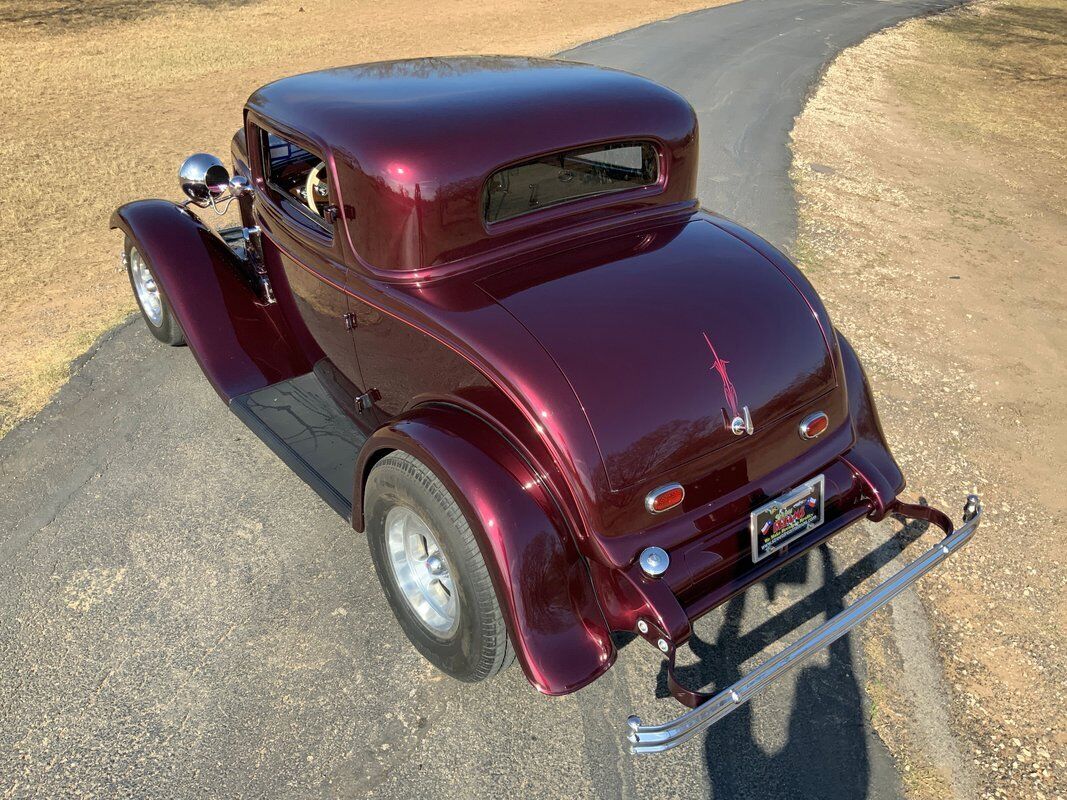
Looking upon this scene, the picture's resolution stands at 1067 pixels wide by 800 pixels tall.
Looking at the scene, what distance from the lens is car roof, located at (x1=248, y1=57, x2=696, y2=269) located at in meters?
3.15

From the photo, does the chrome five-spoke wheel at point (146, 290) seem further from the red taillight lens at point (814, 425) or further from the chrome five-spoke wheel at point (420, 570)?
the red taillight lens at point (814, 425)

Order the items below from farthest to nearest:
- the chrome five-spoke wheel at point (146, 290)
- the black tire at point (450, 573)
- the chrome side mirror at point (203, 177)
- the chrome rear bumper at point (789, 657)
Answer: the chrome five-spoke wheel at point (146, 290) < the chrome side mirror at point (203, 177) < the black tire at point (450, 573) < the chrome rear bumper at point (789, 657)

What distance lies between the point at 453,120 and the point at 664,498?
5.82ft

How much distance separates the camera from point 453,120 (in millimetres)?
3266

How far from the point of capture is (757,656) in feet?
11.0

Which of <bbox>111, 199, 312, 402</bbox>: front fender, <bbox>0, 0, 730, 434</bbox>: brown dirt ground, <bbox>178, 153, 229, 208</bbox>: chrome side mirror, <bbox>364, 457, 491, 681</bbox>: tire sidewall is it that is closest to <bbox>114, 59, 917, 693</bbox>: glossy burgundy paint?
<bbox>364, 457, 491, 681</bbox>: tire sidewall

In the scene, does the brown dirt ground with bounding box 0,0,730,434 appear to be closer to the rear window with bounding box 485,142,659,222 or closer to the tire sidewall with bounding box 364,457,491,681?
the tire sidewall with bounding box 364,457,491,681

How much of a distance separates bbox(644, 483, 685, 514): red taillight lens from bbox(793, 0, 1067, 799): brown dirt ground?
129cm

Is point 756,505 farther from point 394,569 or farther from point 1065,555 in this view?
point 1065,555

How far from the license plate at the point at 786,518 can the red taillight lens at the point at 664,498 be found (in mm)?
318

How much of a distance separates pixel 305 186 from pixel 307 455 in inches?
57.8

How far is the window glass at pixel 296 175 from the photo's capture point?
394cm

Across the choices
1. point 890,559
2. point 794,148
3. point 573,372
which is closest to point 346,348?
point 573,372

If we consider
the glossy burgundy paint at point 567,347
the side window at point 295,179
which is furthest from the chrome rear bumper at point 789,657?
the side window at point 295,179
